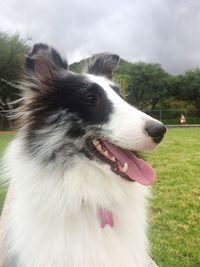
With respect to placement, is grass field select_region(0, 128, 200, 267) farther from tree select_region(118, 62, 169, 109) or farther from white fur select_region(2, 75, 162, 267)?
tree select_region(118, 62, 169, 109)

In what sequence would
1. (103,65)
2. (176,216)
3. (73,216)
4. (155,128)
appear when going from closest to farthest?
(155,128), (73,216), (103,65), (176,216)

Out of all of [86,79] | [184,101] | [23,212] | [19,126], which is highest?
[86,79]

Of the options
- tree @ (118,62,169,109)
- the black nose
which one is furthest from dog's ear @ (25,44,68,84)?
tree @ (118,62,169,109)

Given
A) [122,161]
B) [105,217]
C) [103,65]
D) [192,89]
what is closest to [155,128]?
[122,161]

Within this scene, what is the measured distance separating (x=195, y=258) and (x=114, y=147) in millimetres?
2355

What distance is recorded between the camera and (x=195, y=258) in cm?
461

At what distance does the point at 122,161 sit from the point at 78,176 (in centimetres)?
29

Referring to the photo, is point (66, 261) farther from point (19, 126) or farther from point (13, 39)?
point (13, 39)

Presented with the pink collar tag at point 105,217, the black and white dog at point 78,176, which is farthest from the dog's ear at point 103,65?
the pink collar tag at point 105,217

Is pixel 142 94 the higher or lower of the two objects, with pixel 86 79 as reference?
lower

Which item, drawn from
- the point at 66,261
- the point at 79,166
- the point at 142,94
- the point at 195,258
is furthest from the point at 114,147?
the point at 142,94

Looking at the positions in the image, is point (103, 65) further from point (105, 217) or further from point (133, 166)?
point (105, 217)

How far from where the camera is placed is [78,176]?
2.73m

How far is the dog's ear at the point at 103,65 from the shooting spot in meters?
3.58
